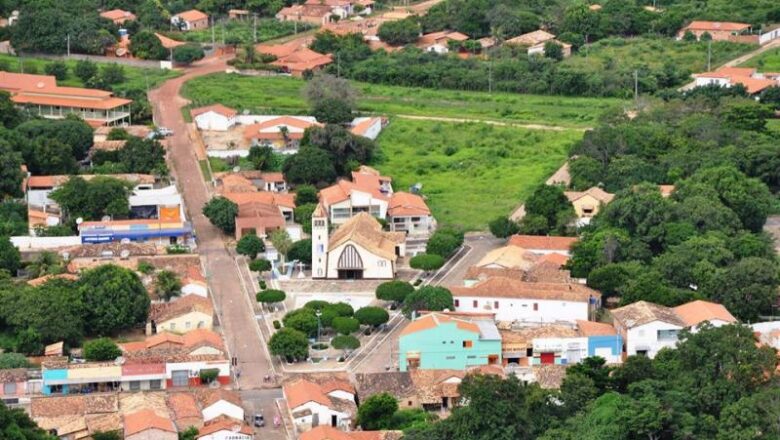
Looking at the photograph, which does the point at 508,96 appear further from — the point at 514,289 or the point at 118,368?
the point at 118,368

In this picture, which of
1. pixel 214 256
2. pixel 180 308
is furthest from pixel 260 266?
pixel 180 308

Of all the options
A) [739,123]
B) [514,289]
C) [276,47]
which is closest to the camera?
[514,289]

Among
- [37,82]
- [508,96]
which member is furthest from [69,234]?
[508,96]

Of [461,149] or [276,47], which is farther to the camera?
[276,47]

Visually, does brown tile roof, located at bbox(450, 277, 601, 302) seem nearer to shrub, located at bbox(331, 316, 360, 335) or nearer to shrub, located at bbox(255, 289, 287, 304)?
shrub, located at bbox(331, 316, 360, 335)

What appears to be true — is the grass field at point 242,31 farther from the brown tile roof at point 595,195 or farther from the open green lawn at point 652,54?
the brown tile roof at point 595,195
